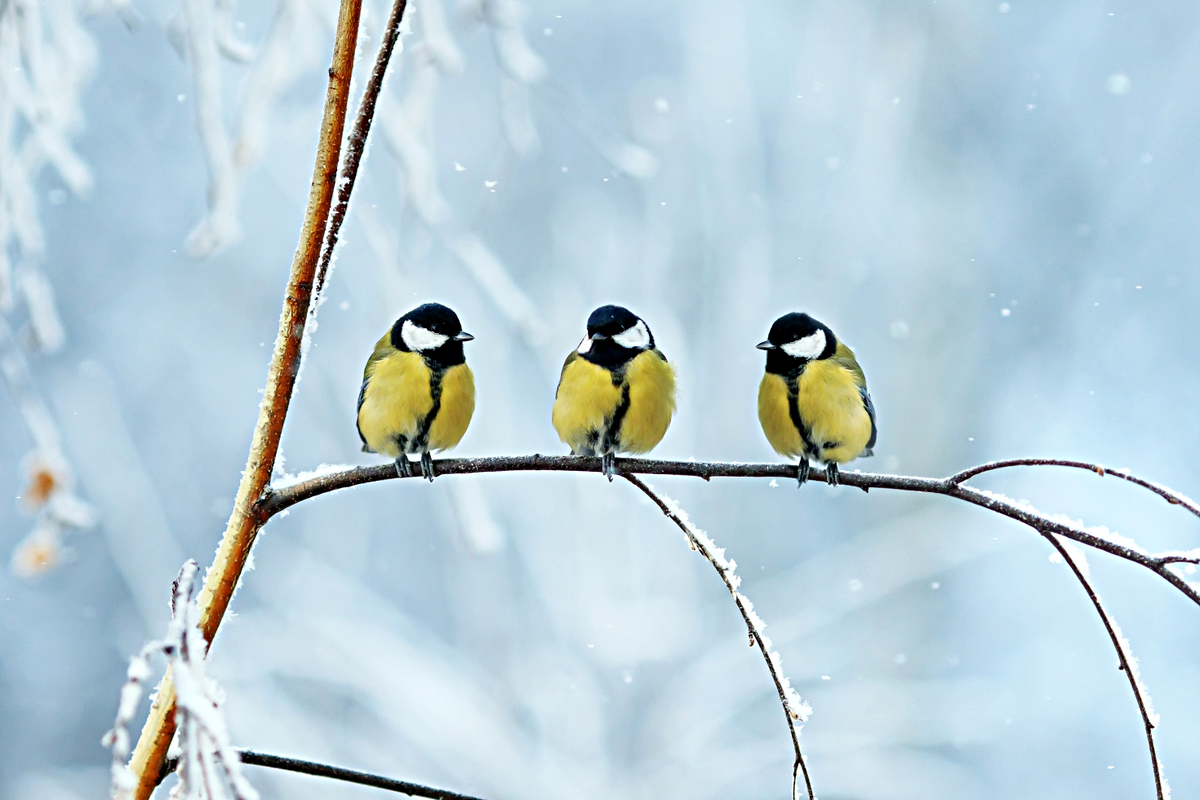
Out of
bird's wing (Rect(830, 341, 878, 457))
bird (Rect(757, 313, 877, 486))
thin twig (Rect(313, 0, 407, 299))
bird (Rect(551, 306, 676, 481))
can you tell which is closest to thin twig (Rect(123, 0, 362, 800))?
thin twig (Rect(313, 0, 407, 299))

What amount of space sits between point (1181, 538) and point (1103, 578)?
46 centimetres

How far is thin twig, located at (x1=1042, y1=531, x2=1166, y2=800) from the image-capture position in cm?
76

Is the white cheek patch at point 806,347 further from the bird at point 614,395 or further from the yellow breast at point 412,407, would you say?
the yellow breast at point 412,407

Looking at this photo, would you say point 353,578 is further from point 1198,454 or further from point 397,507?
point 1198,454

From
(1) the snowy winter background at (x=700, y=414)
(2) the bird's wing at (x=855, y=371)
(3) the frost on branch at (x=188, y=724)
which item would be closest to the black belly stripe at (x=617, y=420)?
(2) the bird's wing at (x=855, y=371)

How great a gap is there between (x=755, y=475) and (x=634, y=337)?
82cm

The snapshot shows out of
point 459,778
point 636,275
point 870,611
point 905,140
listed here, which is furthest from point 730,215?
point 459,778

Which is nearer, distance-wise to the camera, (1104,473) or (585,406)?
(1104,473)

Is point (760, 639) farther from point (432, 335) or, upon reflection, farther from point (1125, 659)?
point (432, 335)

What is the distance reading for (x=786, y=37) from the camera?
638 cm

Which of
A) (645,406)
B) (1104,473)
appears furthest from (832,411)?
(1104,473)

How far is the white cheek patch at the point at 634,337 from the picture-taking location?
179 cm

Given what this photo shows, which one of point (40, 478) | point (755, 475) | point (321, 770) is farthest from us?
point (40, 478)

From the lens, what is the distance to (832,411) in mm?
1798
